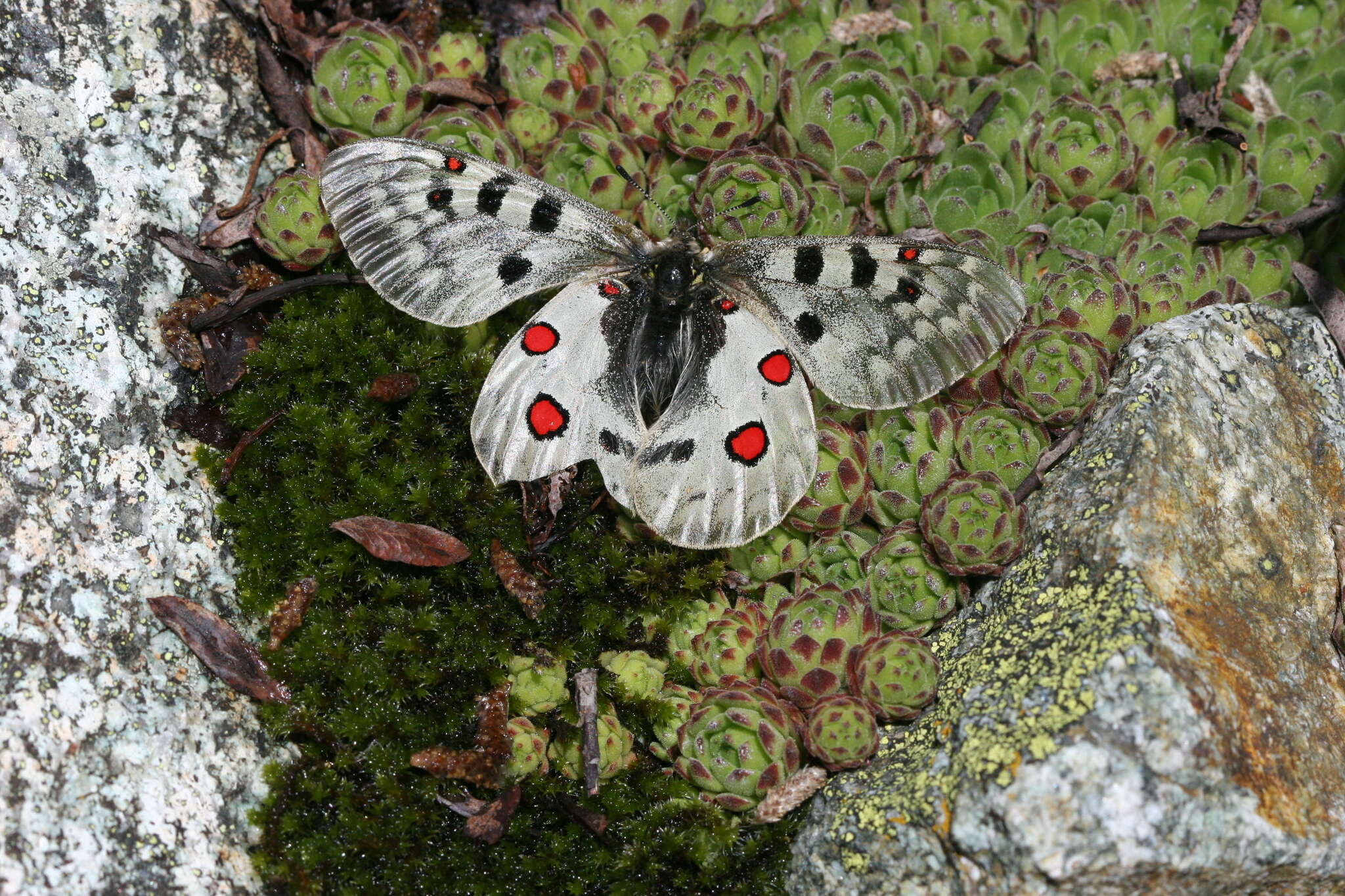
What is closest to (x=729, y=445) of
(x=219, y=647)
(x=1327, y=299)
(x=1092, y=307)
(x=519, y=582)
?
(x=519, y=582)

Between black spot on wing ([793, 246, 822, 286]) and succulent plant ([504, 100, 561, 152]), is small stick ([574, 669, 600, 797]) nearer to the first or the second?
black spot on wing ([793, 246, 822, 286])

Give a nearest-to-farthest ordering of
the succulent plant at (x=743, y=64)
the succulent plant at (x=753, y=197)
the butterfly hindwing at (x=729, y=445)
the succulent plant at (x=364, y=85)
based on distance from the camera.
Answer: the butterfly hindwing at (x=729, y=445)
the succulent plant at (x=753, y=197)
the succulent plant at (x=364, y=85)
the succulent plant at (x=743, y=64)

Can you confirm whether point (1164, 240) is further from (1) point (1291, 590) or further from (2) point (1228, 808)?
(2) point (1228, 808)

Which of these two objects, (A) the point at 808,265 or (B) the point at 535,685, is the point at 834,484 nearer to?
(A) the point at 808,265

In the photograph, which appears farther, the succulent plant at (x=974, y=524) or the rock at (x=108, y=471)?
the succulent plant at (x=974, y=524)

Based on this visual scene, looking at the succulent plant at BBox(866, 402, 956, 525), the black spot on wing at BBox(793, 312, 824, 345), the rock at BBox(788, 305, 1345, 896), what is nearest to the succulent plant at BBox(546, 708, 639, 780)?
the rock at BBox(788, 305, 1345, 896)

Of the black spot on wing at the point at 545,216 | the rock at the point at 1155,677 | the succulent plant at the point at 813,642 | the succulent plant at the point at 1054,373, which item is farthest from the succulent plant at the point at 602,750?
the succulent plant at the point at 1054,373

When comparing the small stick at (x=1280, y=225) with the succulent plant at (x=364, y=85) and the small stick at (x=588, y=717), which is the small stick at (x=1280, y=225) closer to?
the small stick at (x=588, y=717)
